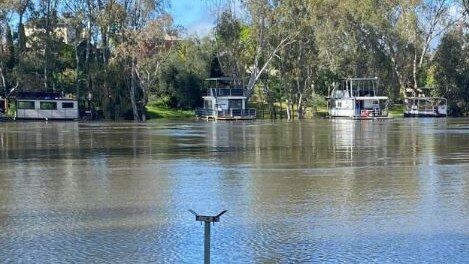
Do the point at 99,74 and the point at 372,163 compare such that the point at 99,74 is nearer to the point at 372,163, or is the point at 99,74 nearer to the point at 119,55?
the point at 119,55

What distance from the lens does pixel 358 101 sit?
75438 millimetres

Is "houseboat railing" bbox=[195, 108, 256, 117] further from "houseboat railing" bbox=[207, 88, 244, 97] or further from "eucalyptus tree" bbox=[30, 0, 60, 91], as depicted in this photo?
"eucalyptus tree" bbox=[30, 0, 60, 91]

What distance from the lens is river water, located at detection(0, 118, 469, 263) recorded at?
859 cm

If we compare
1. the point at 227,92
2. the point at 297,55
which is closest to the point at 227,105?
the point at 227,92

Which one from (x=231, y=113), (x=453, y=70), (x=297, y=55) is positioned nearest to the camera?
(x=231, y=113)

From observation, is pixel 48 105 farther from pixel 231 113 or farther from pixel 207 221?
pixel 207 221

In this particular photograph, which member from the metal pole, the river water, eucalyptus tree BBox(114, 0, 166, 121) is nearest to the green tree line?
eucalyptus tree BBox(114, 0, 166, 121)

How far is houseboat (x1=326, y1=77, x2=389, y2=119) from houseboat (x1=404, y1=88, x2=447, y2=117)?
3.16 meters

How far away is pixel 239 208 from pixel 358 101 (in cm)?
6516

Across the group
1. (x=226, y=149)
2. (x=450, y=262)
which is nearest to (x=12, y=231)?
(x=450, y=262)

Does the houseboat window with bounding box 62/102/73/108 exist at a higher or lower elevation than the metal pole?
higher

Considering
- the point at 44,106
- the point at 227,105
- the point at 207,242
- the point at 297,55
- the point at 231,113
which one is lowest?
the point at 207,242

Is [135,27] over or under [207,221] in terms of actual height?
over

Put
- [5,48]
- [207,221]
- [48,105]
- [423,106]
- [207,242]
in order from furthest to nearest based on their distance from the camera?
[423,106] < [5,48] < [48,105] < [207,242] < [207,221]
